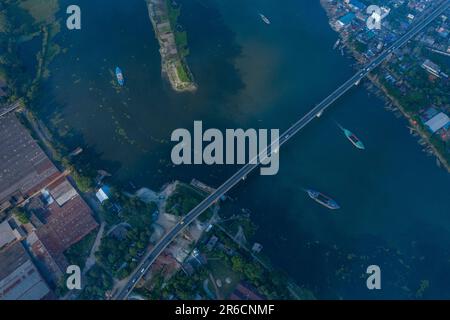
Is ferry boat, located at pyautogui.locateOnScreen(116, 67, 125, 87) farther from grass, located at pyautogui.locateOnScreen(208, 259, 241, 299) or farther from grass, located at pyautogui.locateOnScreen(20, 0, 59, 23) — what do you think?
→ grass, located at pyautogui.locateOnScreen(208, 259, 241, 299)

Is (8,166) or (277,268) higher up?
(8,166)

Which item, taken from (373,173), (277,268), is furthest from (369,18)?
(277,268)

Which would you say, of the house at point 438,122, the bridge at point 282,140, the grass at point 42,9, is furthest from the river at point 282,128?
the grass at point 42,9

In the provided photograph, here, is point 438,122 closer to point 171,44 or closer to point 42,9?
point 171,44

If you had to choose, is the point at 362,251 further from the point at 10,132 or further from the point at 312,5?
the point at 10,132

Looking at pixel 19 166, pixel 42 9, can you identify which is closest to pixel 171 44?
pixel 42 9

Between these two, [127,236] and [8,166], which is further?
[8,166]
